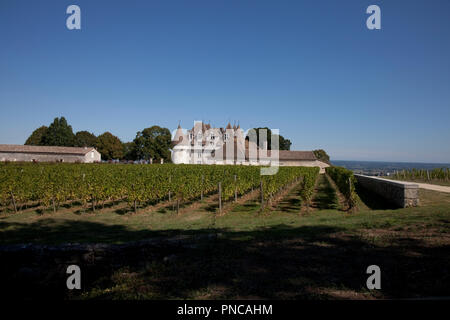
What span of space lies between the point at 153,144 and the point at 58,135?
29.1 meters

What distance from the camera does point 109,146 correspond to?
8488 cm

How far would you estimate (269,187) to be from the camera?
15742mm

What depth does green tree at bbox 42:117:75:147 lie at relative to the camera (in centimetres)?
7669

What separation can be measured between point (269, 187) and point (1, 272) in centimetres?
1283

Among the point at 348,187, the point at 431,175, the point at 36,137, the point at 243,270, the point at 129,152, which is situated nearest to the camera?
the point at 243,270

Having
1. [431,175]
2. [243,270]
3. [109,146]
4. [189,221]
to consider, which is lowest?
[189,221]

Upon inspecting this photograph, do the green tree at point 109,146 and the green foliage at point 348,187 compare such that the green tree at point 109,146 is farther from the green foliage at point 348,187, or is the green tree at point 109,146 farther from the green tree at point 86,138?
the green foliage at point 348,187

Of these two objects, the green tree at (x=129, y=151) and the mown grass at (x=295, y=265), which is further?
the green tree at (x=129, y=151)

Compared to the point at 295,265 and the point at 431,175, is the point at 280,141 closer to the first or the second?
the point at 431,175

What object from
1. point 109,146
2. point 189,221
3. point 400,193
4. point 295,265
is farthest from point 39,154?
point 295,265

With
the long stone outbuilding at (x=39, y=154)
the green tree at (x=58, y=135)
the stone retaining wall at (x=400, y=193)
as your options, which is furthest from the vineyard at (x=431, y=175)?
the green tree at (x=58, y=135)

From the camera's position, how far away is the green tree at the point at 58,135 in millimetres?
76688

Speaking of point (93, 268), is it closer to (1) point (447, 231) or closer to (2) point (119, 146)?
(1) point (447, 231)
